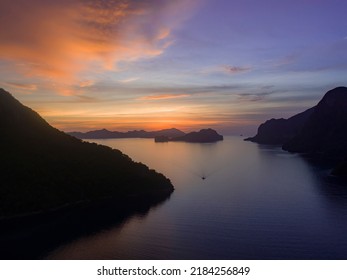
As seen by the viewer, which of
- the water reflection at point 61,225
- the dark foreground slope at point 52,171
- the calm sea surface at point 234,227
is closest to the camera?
the calm sea surface at point 234,227

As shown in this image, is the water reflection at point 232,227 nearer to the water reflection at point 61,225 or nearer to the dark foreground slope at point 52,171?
the water reflection at point 61,225

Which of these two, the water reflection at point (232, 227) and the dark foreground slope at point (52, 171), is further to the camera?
the dark foreground slope at point (52, 171)

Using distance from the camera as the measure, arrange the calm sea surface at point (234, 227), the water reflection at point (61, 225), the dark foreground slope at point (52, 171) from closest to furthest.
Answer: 1. the calm sea surface at point (234, 227)
2. the water reflection at point (61, 225)
3. the dark foreground slope at point (52, 171)

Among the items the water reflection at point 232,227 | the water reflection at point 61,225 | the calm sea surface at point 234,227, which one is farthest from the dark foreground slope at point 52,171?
the calm sea surface at point 234,227

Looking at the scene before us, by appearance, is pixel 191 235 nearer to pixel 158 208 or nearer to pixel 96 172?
pixel 158 208

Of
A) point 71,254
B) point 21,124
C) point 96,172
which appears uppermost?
point 21,124

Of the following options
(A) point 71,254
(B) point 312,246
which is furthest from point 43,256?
(B) point 312,246

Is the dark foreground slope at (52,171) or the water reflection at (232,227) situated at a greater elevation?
the dark foreground slope at (52,171)

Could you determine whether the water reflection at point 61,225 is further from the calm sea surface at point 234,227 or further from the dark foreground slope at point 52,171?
the dark foreground slope at point 52,171

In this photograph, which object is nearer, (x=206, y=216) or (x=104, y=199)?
(x=206, y=216)
